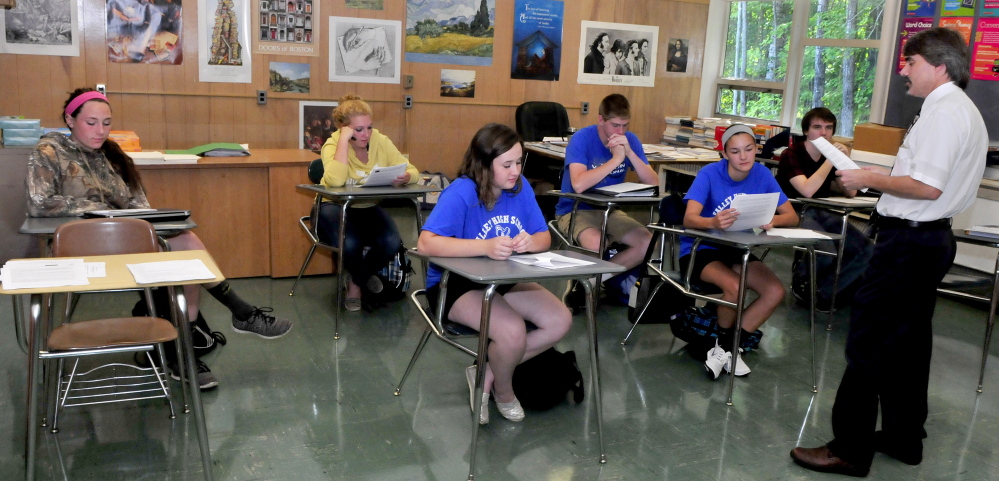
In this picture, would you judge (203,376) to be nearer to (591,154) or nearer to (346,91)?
(591,154)

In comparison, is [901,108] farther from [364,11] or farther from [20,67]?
[20,67]

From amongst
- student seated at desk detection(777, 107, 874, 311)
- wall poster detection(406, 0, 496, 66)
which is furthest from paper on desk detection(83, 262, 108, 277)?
wall poster detection(406, 0, 496, 66)

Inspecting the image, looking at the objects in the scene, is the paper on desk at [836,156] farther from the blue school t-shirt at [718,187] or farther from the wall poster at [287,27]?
the wall poster at [287,27]

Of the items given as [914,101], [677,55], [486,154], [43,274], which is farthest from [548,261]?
[677,55]

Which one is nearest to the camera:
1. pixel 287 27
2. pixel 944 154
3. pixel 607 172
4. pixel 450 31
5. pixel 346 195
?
pixel 944 154

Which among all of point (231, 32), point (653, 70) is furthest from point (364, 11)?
point (653, 70)

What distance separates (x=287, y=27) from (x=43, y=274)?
14.6 ft

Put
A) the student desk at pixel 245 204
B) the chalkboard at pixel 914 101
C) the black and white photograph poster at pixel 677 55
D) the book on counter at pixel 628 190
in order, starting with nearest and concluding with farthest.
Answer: the book on counter at pixel 628 190
the student desk at pixel 245 204
the chalkboard at pixel 914 101
the black and white photograph poster at pixel 677 55

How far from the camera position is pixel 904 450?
9.57ft

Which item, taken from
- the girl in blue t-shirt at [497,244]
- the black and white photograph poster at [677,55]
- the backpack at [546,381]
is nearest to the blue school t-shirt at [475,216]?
the girl in blue t-shirt at [497,244]

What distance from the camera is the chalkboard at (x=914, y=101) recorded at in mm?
5297

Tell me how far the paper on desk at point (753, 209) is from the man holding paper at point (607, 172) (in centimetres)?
96

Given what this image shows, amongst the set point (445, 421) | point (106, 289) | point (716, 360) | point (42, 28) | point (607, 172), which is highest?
point (42, 28)

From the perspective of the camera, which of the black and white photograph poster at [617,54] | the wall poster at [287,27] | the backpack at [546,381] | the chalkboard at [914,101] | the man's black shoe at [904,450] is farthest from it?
the black and white photograph poster at [617,54]
